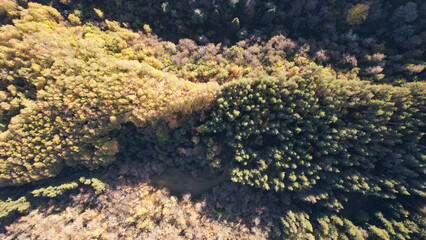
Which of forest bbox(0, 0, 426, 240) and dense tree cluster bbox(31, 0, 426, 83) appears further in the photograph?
dense tree cluster bbox(31, 0, 426, 83)

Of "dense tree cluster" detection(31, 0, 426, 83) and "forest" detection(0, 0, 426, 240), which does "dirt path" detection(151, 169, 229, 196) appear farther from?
"dense tree cluster" detection(31, 0, 426, 83)

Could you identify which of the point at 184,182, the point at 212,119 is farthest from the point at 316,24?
the point at 184,182

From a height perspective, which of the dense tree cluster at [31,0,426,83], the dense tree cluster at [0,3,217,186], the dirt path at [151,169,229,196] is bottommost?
the dirt path at [151,169,229,196]

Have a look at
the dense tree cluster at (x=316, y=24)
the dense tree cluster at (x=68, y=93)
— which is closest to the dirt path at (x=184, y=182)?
the dense tree cluster at (x=68, y=93)

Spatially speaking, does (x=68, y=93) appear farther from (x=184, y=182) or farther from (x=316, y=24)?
(x=316, y=24)

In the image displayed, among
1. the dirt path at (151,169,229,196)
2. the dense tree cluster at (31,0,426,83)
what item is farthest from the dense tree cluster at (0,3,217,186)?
the dirt path at (151,169,229,196)

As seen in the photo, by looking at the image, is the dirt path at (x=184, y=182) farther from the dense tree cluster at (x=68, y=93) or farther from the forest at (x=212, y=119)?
the dense tree cluster at (x=68, y=93)

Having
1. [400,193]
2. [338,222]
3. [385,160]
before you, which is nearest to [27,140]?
[338,222]

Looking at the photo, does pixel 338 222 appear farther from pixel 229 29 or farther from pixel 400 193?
pixel 229 29
